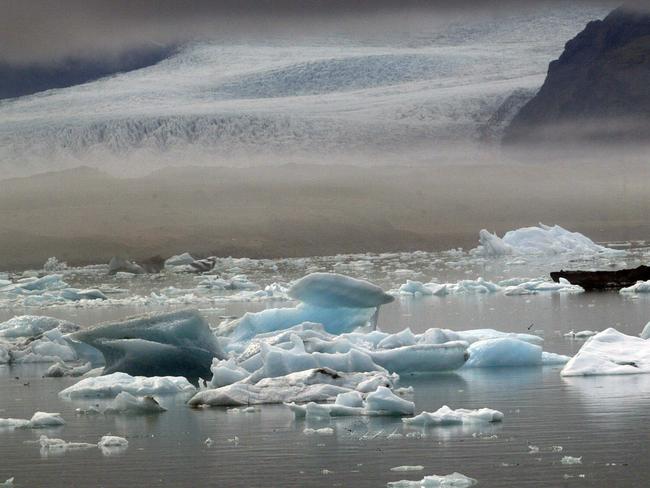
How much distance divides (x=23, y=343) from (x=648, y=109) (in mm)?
72039

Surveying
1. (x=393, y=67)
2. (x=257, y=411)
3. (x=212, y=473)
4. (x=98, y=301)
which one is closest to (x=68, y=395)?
(x=257, y=411)

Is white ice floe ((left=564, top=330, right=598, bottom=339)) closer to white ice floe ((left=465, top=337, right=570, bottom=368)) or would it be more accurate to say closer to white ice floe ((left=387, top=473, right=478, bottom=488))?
white ice floe ((left=465, top=337, right=570, bottom=368))

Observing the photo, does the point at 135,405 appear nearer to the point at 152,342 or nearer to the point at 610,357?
the point at 152,342

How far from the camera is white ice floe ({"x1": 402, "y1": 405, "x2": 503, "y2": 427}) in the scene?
29.1ft

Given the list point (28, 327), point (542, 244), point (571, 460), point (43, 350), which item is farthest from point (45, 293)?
point (542, 244)

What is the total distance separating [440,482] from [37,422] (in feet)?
13.2

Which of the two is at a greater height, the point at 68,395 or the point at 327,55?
the point at 327,55

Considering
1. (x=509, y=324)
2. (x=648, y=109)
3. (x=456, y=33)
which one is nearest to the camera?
(x=509, y=324)

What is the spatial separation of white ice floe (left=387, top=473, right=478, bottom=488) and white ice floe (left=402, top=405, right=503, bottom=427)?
1856 millimetres

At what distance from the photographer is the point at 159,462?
8.13 meters

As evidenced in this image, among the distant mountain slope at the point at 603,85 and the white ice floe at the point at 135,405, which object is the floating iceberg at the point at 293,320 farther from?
the distant mountain slope at the point at 603,85

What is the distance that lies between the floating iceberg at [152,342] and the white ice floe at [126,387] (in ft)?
2.59

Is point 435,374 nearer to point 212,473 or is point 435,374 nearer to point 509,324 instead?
point 212,473

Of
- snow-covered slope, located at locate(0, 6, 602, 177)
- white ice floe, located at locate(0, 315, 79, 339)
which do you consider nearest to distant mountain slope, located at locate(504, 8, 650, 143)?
snow-covered slope, located at locate(0, 6, 602, 177)
